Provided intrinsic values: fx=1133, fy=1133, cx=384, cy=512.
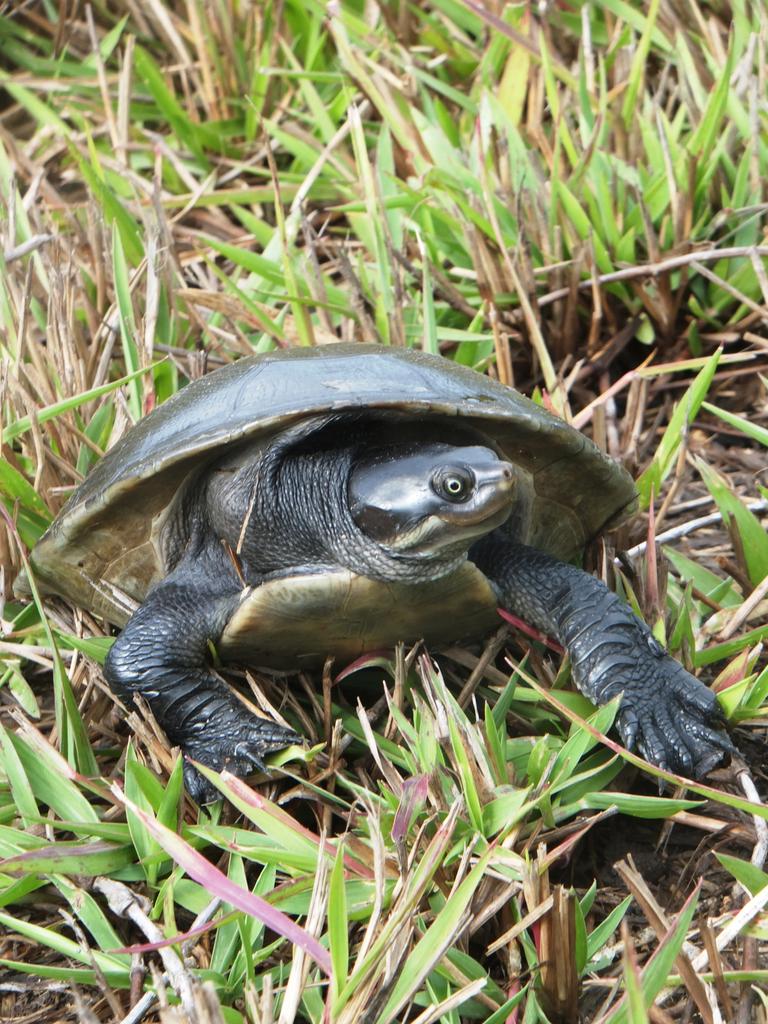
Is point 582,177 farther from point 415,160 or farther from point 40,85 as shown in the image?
point 40,85

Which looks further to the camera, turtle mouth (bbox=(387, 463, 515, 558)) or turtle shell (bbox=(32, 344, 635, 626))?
turtle shell (bbox=(32, 344, 635, 626))

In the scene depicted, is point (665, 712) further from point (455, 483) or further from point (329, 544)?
point (329, 544)

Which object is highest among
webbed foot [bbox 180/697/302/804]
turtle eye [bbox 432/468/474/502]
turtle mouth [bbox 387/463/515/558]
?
turtle eye [bbox 432/468/474/502]

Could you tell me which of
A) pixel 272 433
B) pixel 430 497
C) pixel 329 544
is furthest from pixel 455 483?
pixel 272 433

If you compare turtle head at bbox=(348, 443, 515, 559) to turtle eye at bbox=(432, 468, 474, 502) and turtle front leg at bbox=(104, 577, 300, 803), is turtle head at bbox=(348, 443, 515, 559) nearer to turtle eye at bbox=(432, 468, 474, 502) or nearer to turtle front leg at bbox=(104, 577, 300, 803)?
turtle eye at bbox=(432, 468, 474, 502)

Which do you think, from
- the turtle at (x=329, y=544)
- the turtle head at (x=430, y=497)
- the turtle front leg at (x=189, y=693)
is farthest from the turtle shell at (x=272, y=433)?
the turtle front leg at (x=189, y=693)

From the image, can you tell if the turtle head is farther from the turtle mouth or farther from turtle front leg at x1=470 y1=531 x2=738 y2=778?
turtle front leg at x1=470 y1=531 x2=738 y2=778

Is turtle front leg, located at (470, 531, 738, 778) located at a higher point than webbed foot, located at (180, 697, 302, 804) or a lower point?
lower

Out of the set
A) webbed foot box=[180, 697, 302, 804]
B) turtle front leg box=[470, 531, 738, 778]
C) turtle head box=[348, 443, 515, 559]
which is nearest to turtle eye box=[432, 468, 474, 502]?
turtle head box=[348, 443, 515, 559]
